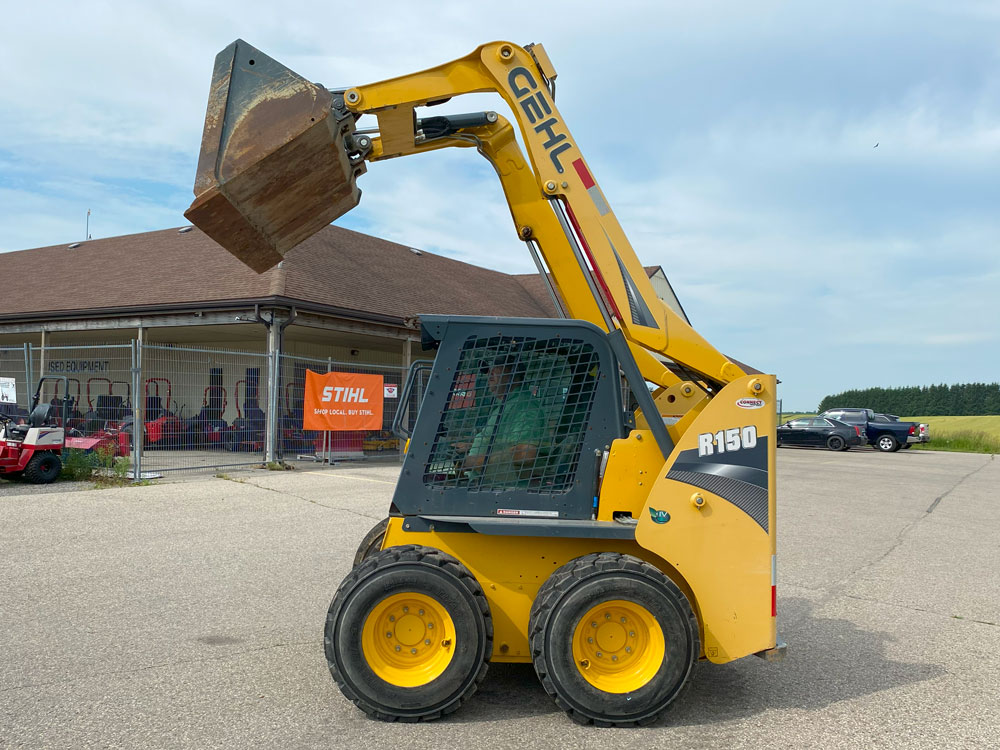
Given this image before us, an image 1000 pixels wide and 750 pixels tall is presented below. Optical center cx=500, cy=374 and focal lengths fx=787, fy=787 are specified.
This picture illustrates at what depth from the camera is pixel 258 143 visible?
14.0ft

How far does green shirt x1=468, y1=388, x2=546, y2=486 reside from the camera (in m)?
4.20

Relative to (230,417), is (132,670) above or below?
below

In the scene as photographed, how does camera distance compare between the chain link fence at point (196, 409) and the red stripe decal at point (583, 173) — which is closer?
the red stripe decal at point (583, 173)

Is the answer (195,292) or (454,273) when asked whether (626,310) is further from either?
(454,273)

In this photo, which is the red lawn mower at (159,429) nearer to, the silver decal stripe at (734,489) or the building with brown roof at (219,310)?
the building with brown roof at (219,310)

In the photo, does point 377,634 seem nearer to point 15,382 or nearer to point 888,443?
point 15,382

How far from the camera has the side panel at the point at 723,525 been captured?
4000 millimetres

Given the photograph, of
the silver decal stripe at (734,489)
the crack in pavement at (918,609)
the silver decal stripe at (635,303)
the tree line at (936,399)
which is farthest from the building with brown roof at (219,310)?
the tree line at (936,399)

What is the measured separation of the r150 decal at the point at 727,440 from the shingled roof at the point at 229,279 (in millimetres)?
13036

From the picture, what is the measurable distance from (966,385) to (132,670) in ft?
298

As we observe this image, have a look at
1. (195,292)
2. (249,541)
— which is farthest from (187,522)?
(195,292)

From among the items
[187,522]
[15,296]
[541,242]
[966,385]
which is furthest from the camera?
[966,385]

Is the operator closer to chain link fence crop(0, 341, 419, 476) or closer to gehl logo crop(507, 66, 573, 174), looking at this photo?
gehl logo crop(507, 66, 573, 174)

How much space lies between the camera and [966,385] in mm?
80500
